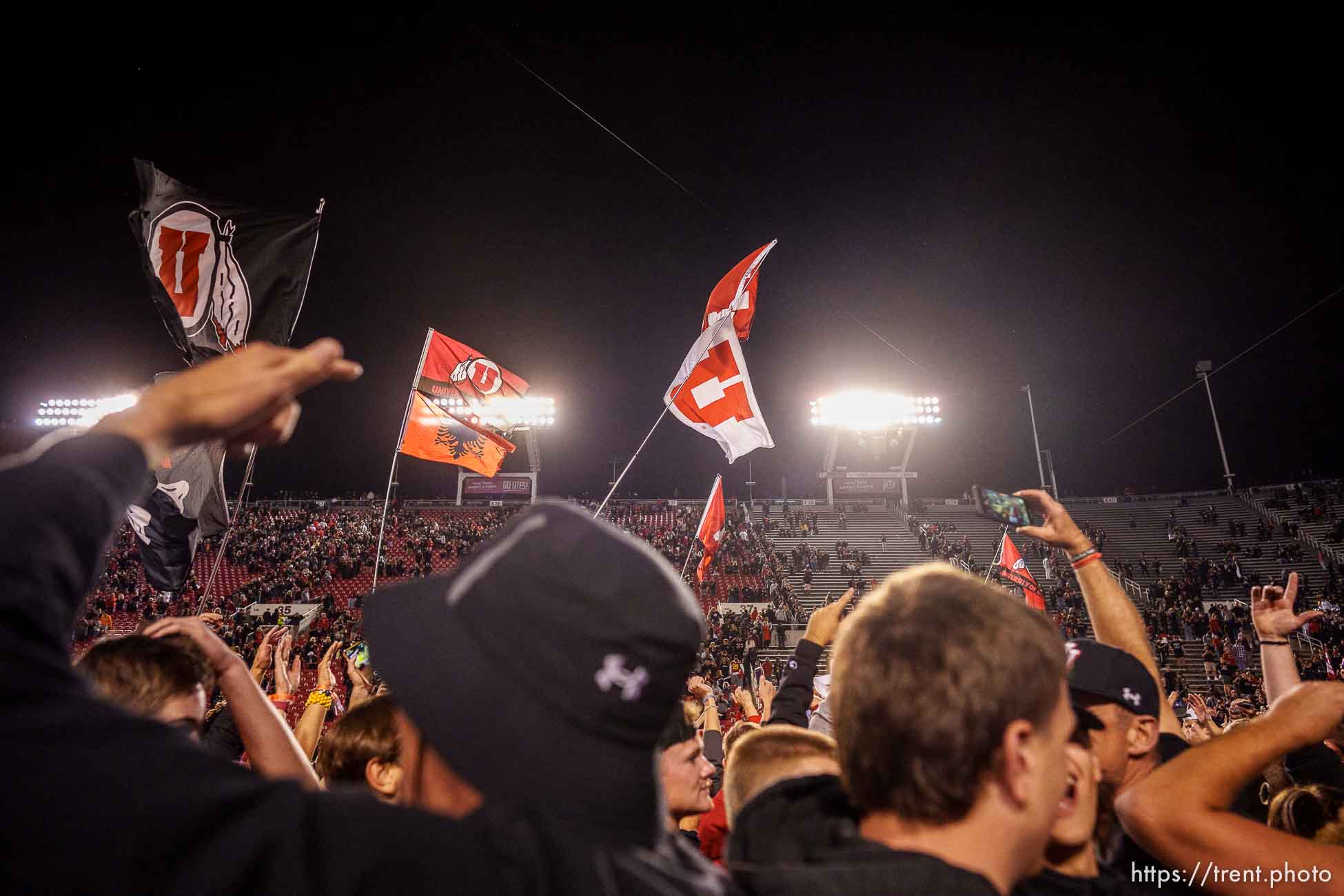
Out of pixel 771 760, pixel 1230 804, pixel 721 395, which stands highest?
pixel 721 395

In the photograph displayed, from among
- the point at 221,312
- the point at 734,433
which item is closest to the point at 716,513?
the point at 734,433

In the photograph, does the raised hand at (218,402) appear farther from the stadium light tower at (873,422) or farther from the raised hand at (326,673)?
the stadium light tower at (873,422)

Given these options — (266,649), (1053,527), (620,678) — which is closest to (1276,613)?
(1053,527)

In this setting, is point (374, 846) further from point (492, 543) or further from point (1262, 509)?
point (1262, 509)

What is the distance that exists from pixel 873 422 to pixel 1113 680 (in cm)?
4401

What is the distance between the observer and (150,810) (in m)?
0.68

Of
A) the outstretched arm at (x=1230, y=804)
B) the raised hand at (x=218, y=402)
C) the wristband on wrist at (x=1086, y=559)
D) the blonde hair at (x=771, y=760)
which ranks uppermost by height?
the raised hand at (x=218, y=402)

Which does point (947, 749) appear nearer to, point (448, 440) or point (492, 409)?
point (448, 440)

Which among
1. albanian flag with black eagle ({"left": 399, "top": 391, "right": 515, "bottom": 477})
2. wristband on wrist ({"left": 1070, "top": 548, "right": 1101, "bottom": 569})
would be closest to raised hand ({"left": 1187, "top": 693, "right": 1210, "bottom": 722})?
A: wristband on wrist ({"left": 1070, "top": 548, "right": 1101, "bottom": 569})

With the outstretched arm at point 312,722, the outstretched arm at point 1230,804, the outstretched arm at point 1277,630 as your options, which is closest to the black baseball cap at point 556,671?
the outstretched arm at point 1230,804

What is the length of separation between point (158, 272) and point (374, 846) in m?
6.93

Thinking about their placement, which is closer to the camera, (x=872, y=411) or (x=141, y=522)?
(x=141, y=522)

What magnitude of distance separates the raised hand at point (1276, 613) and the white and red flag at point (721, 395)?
5.44 m

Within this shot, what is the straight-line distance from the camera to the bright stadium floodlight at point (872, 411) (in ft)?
143
